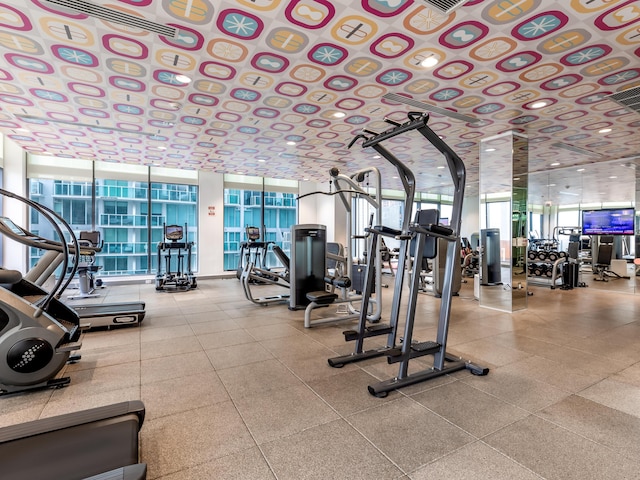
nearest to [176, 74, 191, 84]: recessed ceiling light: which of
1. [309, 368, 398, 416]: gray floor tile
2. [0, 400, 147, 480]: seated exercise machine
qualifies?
[0, 400, 147, 480]: seated exercise machine

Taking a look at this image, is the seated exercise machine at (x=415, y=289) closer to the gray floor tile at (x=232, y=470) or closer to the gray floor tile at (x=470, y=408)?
the gray floor tile at (x=470, y=408)

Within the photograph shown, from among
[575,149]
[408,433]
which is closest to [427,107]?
[408,433]

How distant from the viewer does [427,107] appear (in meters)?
4.76

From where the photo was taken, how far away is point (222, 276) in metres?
9.87

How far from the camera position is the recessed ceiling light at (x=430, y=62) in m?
3.47

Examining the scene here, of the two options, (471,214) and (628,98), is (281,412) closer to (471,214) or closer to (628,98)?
(628,98)

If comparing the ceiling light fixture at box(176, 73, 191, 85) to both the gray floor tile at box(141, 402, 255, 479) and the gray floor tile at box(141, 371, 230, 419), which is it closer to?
the gray floor tile at box(141, 371, 230, 419)

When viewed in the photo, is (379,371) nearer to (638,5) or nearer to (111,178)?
(638,5)

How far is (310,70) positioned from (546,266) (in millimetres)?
7881

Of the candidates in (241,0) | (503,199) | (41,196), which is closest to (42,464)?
(241,0)

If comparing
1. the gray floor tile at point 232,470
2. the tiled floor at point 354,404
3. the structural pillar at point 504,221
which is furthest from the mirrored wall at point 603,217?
the gray floor tile at point 232,470

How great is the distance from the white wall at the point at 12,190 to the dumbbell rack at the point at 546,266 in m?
12.3

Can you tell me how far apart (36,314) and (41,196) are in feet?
25.2

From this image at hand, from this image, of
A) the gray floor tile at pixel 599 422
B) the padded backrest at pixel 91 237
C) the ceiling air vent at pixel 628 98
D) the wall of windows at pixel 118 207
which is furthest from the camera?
the wall of windows at pixel 118 207
